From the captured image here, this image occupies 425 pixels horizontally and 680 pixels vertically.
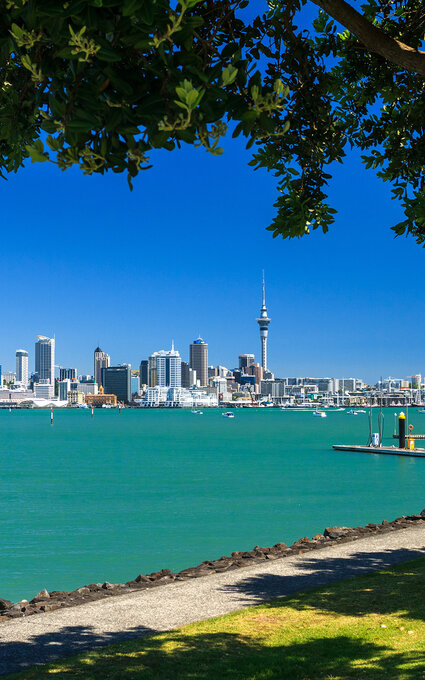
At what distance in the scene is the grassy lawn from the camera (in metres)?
7.44

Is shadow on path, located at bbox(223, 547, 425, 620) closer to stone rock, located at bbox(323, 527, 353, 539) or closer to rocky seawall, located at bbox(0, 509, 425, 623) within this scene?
rocky seawall, located at bbox(0, 509, 425, 623)

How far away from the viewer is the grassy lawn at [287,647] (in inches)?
293

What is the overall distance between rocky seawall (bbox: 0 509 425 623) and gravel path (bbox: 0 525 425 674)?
2.30 feet

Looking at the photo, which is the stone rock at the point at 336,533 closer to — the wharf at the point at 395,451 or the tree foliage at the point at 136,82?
the tree foliage at the point at 136,82

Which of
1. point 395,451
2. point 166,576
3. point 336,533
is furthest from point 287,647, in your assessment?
point 395,451

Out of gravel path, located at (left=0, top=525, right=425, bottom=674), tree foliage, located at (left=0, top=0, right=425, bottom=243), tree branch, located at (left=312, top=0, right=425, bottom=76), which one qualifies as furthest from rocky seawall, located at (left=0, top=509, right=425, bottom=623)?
tree branch, located at (left=312, top=0, right=425, bottom=76)

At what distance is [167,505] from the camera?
41.4 meters

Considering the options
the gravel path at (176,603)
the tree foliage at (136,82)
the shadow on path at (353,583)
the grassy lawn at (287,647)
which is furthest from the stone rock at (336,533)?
the tree foliage at (136,82)

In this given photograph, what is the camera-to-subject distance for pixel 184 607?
10.3 meters

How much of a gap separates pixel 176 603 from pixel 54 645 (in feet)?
7.95

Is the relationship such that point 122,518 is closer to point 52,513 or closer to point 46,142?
point 52,513

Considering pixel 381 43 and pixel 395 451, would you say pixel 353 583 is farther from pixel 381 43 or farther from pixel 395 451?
pixel 395 451

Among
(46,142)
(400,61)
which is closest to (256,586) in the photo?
(400,61)

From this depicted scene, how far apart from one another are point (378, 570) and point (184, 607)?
396 cm
